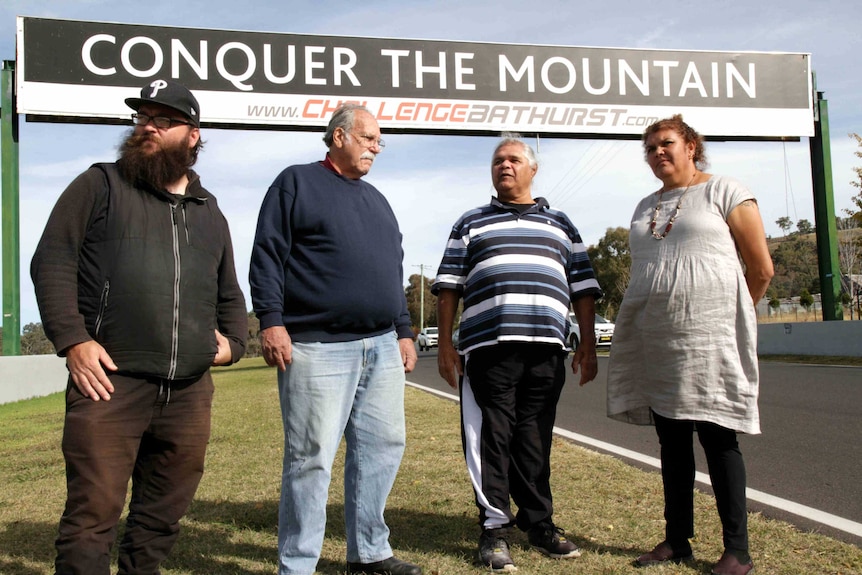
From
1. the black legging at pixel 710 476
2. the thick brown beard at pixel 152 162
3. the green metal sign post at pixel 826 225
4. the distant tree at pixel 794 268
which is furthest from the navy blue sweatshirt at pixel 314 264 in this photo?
the distant tree at pixel 794 268

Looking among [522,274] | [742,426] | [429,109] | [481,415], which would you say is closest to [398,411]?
[481,415]

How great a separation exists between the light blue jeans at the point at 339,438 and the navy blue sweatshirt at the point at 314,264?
99 millimetres

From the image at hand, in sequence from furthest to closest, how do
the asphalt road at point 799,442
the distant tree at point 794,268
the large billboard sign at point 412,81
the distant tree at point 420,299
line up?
the distant tree at point 420,299 → the distant tree at point 794,268 → the large billboard sign at point 412,81 → the asphalt road at point 799,442

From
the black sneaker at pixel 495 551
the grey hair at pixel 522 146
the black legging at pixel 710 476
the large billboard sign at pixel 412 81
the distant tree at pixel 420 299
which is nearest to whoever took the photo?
the black legging at pixel 710 476

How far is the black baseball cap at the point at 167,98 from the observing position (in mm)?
2838

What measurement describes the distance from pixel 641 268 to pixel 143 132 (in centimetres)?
216

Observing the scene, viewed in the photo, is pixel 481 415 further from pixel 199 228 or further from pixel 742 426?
pixel 199 228

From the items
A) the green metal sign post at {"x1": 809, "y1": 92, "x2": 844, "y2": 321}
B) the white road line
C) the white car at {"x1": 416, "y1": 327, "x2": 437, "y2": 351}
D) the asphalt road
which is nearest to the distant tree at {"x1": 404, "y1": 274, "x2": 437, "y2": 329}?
the white car at {"x1": 416, "y1": 327, "x2": 437, "y2": 351}

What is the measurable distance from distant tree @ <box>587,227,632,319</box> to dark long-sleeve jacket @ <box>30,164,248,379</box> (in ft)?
166

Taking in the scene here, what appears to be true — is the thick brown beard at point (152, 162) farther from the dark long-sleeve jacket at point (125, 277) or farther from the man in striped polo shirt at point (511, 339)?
the man in striped polo shirt at point (511, 339)

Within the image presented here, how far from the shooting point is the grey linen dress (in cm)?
340

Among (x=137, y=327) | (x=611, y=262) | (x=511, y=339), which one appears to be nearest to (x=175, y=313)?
(x=137, y=327)

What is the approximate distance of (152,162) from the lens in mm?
2816

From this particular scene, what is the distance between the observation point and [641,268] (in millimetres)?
3678
